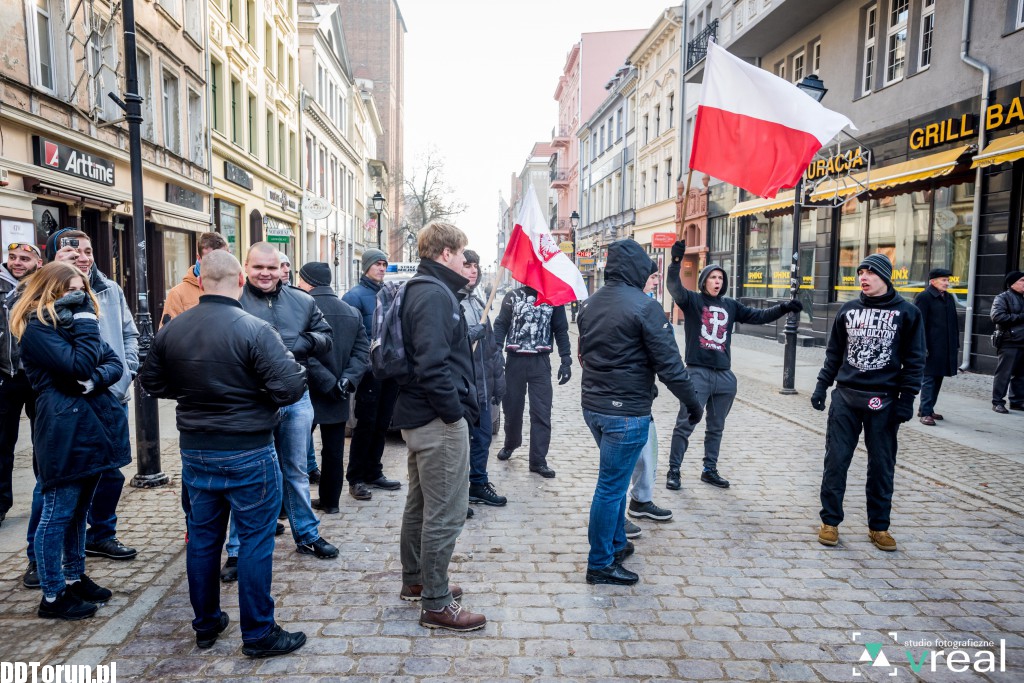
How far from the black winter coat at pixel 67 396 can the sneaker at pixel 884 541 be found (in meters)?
4.70

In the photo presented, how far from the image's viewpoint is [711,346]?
5832 millimetres

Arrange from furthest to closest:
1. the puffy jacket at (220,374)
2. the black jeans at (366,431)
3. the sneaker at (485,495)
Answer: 1. the black jeans at (366,431)
2. the sneaker at (485,495)
3. the puffy jacket at (220,374)

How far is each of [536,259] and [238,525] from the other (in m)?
3.46

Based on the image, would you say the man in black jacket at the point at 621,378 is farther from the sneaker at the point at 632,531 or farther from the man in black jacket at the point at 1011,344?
Result: the man in black jacket at the point at 1011,344

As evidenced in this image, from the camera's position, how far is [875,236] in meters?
16.1

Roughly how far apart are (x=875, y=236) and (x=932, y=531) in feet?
42.5

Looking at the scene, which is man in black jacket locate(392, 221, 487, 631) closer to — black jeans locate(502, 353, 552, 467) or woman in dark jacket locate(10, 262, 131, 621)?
woman in dark jacket locate(10, 262, 131, 621)

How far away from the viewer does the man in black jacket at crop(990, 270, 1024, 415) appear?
923 centimetres

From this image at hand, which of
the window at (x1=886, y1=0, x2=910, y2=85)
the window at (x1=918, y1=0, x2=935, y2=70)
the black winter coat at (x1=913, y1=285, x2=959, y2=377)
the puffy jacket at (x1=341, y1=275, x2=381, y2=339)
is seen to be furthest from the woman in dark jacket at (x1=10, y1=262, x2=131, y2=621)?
the window at (x1=886, y1=0, x2=910, y2=85)

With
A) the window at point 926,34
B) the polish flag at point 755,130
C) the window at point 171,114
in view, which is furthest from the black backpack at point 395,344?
the window at point 171,114

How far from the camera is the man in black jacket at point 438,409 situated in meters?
3.29

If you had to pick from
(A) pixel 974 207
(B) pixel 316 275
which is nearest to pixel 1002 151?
(A) pixel 974 207

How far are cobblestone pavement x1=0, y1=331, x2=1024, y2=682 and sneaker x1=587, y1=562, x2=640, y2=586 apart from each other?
0.17ft

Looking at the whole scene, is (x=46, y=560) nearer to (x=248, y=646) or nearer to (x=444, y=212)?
(x=248, y=646)
